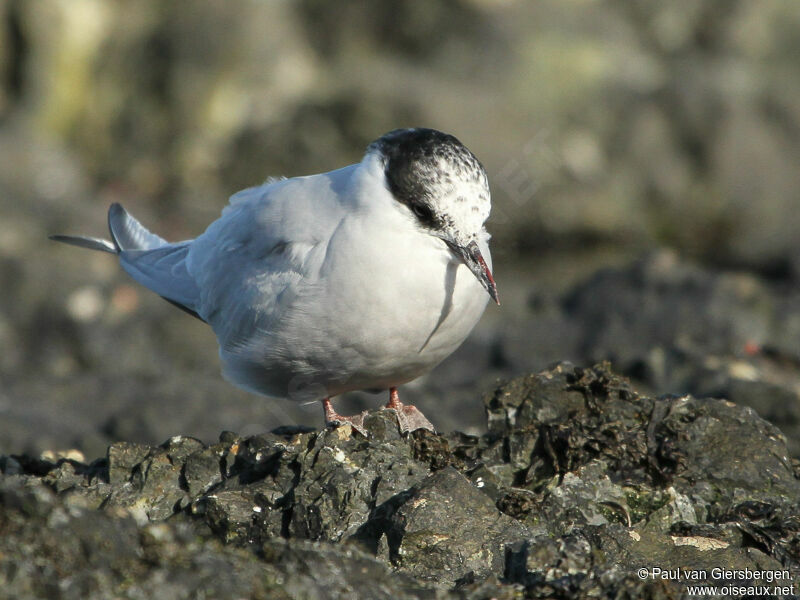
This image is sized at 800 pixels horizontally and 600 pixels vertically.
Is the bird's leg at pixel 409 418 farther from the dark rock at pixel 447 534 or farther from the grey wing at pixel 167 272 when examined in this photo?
the grey wing at pixel 167 272

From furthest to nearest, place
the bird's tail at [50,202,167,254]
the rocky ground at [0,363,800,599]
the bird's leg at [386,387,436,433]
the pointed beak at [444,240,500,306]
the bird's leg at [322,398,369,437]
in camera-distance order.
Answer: the bird's tail at [50,202,167,254] < the bird's leg at [386,387,436,433] < the bird's leg at [322,398,369,437] < the pointed beak at [444,240,500,306] < the rocky ground at [0,363,800,599]

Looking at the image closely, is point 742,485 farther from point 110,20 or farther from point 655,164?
point 110,20

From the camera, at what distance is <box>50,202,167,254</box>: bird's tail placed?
577 cm

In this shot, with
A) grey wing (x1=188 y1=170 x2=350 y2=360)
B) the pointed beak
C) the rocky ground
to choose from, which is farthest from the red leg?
the pointed beak

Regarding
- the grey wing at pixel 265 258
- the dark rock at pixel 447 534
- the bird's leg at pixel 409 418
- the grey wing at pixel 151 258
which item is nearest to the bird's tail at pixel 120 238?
the grey wing at pixel 151 258

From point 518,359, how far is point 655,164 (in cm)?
498

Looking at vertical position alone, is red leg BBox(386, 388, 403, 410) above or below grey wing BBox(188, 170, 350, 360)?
below

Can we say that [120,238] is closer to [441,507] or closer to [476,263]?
[476,263]

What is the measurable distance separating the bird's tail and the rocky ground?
162 cm

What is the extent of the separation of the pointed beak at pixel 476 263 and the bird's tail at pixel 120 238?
8.23ft

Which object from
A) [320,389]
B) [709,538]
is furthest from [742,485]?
[320,389]

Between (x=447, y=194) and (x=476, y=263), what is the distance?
0.29 m

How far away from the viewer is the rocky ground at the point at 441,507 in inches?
97.5

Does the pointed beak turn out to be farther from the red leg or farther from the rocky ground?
the red leg
